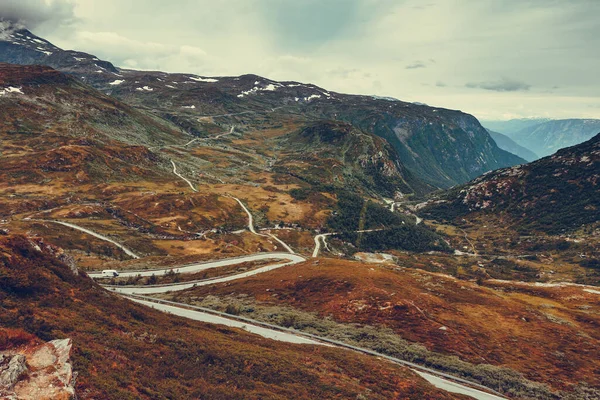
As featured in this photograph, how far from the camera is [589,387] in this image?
117 feet

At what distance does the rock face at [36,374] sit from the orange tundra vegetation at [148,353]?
830 millimetres

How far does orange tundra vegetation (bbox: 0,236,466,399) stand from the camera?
19.7 metres

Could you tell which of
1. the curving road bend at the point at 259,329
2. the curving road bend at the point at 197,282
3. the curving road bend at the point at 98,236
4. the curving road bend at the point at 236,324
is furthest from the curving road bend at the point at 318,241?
the curving road bend at the point at 236,324

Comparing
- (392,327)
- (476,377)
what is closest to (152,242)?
(392,327)

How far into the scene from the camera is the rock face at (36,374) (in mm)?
14753

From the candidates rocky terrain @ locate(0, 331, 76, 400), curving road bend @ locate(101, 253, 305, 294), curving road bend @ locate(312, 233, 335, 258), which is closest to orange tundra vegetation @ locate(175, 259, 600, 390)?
curving road bend @ locate(101, 253, 305, 294)

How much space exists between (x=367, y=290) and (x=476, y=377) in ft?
75.7

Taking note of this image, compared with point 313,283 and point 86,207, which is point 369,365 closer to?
point 313,283

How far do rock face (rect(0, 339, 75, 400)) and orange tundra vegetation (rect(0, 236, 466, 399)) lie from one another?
0.83 meters

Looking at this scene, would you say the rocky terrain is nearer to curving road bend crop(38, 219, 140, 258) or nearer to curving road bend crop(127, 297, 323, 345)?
curving road bend crop(127, 297, 323, 345)

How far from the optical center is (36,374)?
15.9 meters

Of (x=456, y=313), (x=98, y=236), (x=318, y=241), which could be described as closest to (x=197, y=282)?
(x=456, y=313)

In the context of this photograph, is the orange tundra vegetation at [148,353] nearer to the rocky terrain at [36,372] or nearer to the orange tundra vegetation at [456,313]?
the rocky terrain at [36,372]

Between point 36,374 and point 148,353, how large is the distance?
829 cm
